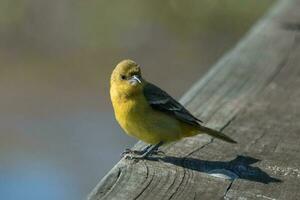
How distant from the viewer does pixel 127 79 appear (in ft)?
14.5

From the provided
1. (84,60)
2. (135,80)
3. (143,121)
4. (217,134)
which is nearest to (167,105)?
(143,121)

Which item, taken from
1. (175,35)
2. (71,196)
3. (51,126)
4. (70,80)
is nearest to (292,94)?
(71,196)

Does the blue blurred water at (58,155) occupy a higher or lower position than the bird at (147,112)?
higher

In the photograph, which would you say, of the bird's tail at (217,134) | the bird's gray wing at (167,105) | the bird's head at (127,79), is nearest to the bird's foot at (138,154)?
the bird's tail at (217,134)

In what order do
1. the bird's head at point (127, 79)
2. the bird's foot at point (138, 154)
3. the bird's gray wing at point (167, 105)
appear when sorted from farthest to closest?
the bird's head at point (127, 79) < the bird's gray wing at point (167, 105) < the bird's foot at point (138, 154)

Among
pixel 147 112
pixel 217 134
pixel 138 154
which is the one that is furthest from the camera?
pixel 147 112

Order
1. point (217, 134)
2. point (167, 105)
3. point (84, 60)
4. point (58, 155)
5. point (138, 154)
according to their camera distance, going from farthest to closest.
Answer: point (84, 60)
point (58, 155)
point (167, 105)
point (217, 134)
point (138, 154)

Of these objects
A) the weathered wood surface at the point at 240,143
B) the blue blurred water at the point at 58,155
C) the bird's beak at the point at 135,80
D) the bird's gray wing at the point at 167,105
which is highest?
the blue blurred water at the point at 58,155

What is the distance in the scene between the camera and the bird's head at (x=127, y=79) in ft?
14.3

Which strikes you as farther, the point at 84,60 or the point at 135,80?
the point at 84,60

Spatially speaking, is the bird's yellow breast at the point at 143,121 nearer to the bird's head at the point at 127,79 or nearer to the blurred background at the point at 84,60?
the bird's head at the point at 127,79

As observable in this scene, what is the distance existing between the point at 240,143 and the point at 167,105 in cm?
87

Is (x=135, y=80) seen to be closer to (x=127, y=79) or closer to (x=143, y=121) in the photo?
(x=127, y=79)

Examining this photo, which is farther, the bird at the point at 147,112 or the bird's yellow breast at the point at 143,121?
the bird's yellow breast at the point at 143,121
